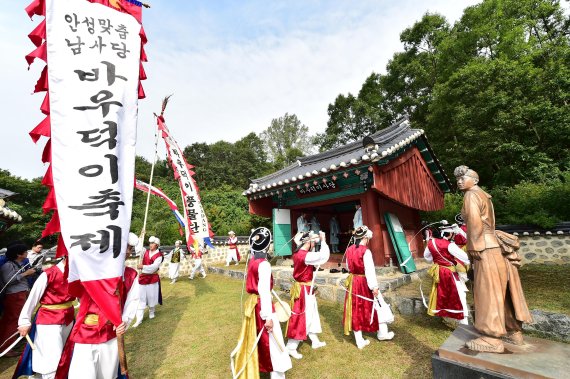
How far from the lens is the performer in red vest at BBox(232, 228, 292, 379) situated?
328 cm

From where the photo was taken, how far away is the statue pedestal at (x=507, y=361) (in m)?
2.09

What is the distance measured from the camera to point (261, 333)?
337 cm

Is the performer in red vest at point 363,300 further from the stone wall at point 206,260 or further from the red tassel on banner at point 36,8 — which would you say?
the stone wall at point 206,260

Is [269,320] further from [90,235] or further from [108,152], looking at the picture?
[108,152]

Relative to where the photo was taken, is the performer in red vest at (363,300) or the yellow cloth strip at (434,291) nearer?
the performer in red vest at (363,300)

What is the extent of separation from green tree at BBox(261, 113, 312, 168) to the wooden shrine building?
23620 millimetres

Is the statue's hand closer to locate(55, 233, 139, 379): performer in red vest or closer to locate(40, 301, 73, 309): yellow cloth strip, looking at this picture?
A: locate(55, 233, 139, 379): performer in red vest

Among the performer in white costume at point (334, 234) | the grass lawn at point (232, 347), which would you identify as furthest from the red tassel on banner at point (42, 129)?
the performer in white costume at point (334, 234)

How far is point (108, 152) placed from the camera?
3.04 metres

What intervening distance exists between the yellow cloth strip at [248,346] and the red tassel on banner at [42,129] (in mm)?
3224

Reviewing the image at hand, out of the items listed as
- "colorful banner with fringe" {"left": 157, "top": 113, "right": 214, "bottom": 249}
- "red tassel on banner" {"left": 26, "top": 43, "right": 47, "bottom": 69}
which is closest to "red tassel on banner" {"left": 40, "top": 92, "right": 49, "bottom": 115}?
"red tassel on banner" {"left": 26, "top": 43, "right": 47, "bottom": 69}

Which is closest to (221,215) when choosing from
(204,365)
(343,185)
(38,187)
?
(38,187)

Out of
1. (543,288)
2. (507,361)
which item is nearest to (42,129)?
(507,361)

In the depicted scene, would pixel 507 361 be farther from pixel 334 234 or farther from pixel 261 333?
pixel 334 234
